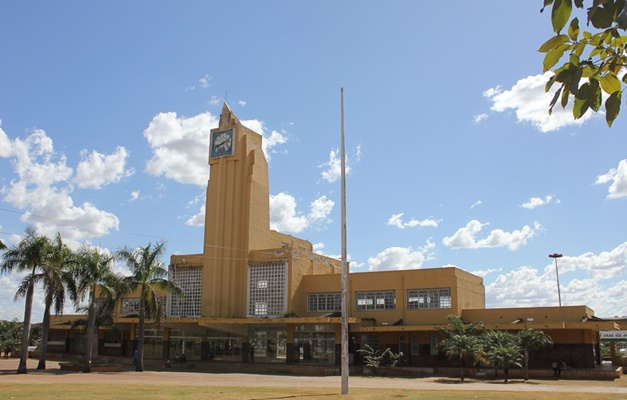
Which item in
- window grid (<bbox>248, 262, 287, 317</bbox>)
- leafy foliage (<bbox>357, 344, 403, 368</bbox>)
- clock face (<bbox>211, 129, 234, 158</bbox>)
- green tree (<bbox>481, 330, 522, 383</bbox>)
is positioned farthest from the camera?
clock face (<bbox>211, 129, 234, 158</bbox>)

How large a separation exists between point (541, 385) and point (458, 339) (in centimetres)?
559

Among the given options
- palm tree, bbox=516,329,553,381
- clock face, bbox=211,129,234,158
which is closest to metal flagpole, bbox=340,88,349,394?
palm tree, bbox=516,329,553,381

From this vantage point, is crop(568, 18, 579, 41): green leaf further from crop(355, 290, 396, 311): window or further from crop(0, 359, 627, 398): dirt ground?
crop(355, 290, 396, 311): window

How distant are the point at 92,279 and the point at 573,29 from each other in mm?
Answer: 37444

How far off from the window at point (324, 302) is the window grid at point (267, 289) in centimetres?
236

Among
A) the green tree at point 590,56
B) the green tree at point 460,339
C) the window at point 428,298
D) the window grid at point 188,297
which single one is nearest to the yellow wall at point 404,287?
the window at point 428,298

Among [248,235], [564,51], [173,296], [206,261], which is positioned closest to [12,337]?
[173,296]

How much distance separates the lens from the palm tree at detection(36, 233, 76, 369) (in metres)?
35.6

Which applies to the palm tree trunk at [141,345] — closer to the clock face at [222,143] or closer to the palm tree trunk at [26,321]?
the palm tree trunk at [26,321]

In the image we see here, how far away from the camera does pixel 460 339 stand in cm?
3416

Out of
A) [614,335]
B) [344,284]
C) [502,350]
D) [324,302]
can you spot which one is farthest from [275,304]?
[614,335]

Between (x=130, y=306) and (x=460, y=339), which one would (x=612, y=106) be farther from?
(x=130, y=306)

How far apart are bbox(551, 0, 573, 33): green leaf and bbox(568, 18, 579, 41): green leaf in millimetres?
142

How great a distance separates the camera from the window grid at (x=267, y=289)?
45.7 meters
